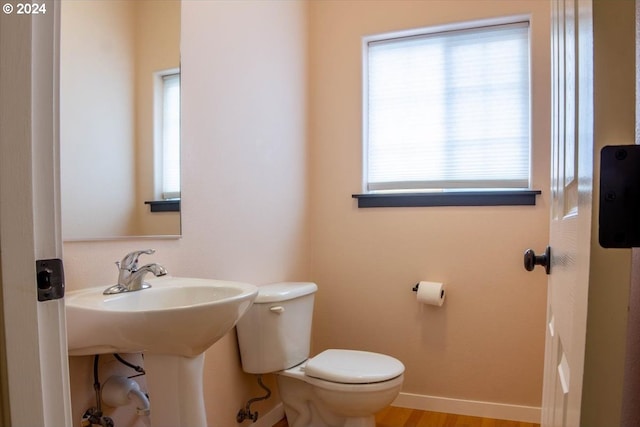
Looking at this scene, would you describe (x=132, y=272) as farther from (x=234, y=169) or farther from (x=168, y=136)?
(x=234, y=169)

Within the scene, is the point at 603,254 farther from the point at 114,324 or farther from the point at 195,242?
the point at 195,242

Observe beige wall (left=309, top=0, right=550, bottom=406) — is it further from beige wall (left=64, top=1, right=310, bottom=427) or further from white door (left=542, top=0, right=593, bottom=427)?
white door (left=542, top=0, right=593, bottom=427)

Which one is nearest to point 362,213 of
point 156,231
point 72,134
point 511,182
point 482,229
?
point 482,229

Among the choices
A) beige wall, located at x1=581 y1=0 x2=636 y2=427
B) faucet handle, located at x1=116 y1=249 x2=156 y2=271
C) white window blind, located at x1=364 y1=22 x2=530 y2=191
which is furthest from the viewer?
white window blind, located at x1=364 y1=22 x2=530 y2=191

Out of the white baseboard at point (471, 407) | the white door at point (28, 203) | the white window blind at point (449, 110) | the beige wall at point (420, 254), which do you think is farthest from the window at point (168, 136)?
the white baseboard at point (471, 407)

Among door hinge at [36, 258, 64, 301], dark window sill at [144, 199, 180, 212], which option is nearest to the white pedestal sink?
dark window sill at [144, 199, 180, 212]

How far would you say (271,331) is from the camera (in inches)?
72.9

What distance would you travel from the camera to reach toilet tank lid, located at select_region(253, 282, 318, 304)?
6.06 feet

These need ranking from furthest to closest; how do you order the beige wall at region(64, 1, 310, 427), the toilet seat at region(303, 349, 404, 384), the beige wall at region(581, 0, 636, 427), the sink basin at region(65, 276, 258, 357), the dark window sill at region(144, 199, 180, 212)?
1. the toilet seat at region(303, 349, 404, 384)
2. the beige wall at region(64, 1, 310, 427)
3. the dark window sill at region(144, 199, 180, 212)
4. the sink basin at region(65, 276, 258, 357)
5. the beige wall at region(581, 0, 636, 427)

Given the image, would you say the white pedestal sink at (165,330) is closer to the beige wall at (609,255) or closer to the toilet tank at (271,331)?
the toilet tank at (271,331)

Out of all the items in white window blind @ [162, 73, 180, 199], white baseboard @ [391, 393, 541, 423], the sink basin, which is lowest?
white baseboard @ [391, 393, 541, 423]

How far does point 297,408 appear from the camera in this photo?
78.9 inches

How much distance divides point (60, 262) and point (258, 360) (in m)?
1.41

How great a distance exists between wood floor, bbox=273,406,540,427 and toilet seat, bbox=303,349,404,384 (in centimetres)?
49
